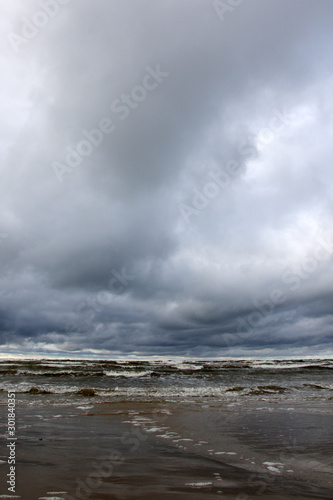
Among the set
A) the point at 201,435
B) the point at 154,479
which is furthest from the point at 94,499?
the point at 201,435

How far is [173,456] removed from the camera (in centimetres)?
771

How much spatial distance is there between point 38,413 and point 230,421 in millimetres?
8312

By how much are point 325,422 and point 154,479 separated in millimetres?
9315

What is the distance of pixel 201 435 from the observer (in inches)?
402

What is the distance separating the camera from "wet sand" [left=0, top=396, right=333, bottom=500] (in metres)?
5.49


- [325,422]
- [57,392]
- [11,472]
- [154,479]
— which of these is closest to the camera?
[154,479]

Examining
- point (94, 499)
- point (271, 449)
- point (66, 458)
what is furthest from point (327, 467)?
point (66, 458)

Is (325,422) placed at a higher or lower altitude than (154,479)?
lower

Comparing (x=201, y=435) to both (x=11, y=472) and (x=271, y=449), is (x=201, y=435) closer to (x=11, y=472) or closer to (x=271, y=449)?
(x=271, y=449)

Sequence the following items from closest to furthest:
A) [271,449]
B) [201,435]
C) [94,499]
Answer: [94,499] < [271,449] < [201,435]

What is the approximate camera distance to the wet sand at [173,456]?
549 centimetres

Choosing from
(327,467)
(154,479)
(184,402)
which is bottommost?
(184,402)

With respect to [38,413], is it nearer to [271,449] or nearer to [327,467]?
[271,449]

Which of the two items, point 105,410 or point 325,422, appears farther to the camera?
point 105,410
